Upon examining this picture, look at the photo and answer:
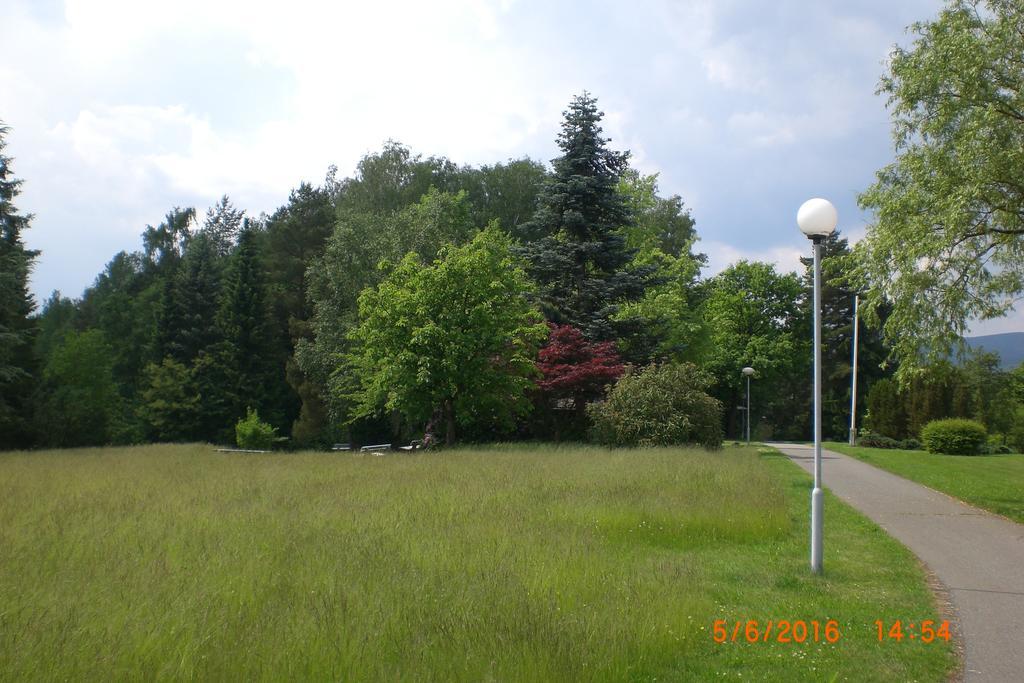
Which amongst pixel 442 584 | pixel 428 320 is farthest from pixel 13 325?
pixel 442 584

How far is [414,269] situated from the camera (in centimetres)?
3098

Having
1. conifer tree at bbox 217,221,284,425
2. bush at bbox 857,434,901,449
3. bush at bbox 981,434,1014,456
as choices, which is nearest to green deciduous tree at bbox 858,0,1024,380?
bush at bbox 981,434,1014,456

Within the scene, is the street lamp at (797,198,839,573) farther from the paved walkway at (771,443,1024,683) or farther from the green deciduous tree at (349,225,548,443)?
the green deciduous tree at (349,225,548,443)

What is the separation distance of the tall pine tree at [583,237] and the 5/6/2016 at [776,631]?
86.0 feet

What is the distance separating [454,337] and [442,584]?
21.4 m

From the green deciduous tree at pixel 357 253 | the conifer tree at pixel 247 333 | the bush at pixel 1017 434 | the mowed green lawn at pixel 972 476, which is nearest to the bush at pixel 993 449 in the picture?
the mowed green lawn at pixel 972 476

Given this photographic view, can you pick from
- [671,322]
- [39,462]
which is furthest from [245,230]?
[39,462]

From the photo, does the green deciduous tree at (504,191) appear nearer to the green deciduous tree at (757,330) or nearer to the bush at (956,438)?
the green deciduous tree at (757,330)

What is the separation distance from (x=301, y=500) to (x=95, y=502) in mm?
3069

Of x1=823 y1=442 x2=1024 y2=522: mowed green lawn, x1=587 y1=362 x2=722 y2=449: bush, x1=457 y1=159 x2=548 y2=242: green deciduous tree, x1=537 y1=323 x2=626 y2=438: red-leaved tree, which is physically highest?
x1=457 y1=159 x2=548 y2=242: green deciduous tree

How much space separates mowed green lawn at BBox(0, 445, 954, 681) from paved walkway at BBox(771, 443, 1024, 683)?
0.38 metres

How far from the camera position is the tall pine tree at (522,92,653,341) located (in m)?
33.6

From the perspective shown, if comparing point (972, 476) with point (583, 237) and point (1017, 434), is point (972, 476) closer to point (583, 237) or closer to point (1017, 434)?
point (583, 237)

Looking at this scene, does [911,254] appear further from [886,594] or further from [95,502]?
[95,502]
